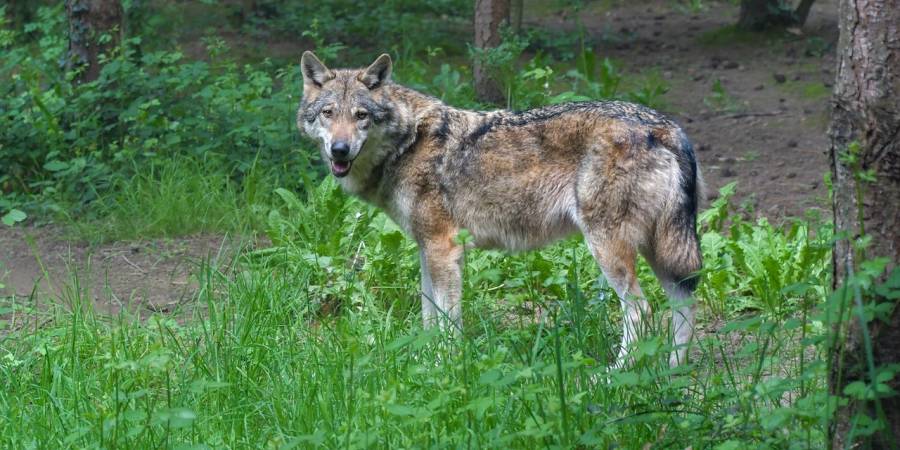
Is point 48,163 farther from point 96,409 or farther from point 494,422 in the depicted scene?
point 494,422

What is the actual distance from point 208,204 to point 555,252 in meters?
2.57

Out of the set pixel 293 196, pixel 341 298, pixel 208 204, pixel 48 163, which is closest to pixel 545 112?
pixel 341 298

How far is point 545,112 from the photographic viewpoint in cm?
558

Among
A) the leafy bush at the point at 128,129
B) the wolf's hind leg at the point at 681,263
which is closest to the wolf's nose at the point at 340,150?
the wolf's hind leg at the point at 681,263

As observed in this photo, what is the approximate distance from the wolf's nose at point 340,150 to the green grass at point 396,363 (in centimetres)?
67

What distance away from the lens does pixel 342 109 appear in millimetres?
5594

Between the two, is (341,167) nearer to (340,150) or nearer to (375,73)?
(340,150)

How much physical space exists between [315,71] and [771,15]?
26.7ft

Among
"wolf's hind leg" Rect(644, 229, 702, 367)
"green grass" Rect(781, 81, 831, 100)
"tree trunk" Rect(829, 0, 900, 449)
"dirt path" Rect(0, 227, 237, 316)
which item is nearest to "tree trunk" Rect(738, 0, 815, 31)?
"green grass" Rect(781, 81, 831, 100)

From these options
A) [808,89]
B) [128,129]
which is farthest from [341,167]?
[808,89]

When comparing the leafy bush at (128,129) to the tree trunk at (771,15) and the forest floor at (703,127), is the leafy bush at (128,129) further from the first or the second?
the tree trunk at (771,15)

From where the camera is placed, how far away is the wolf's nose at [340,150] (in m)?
5.44

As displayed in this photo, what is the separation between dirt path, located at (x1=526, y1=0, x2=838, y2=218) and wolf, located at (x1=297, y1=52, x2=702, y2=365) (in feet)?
7.78

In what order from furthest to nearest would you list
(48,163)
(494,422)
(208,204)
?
(48,163) → (208,204) → (494,422)
